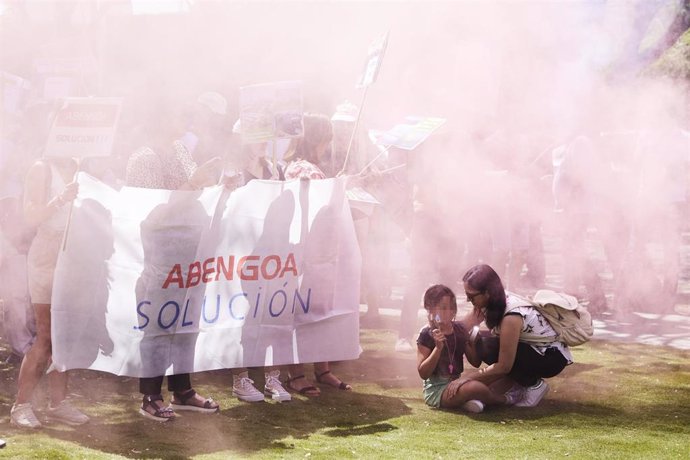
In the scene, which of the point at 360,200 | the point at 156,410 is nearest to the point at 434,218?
the point at 360,200

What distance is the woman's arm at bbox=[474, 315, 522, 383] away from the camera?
5098 mm

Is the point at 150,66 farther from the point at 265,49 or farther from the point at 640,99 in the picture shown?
the point at 640,99

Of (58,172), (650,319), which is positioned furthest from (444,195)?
(58,172)

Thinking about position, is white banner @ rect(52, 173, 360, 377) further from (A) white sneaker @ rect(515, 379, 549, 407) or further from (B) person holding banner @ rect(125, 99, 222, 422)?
(A) white sneaker @ rect(515, 379, 549, 407)

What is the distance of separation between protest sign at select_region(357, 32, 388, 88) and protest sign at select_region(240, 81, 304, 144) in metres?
0.45

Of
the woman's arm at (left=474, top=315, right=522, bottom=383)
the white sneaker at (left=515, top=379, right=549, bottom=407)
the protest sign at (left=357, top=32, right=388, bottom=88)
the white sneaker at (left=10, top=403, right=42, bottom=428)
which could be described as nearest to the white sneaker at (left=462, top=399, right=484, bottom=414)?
the woman's arm at (left=474, top=315, right=522, bottom=383)

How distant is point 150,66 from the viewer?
→ 7891mm

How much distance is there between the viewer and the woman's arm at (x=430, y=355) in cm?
505

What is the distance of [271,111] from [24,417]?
1984 mm

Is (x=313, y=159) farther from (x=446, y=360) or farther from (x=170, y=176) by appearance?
(x=446, y=360)

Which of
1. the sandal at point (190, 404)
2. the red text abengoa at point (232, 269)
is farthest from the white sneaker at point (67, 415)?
the red text abengoa at point (232, 269)

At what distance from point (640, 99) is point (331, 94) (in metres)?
2.81

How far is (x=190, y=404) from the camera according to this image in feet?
16.5

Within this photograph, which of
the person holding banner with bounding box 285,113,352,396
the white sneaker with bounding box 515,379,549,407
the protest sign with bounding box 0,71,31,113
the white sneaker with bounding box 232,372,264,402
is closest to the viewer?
the white sneaker with bounding box 515,379,549,407
